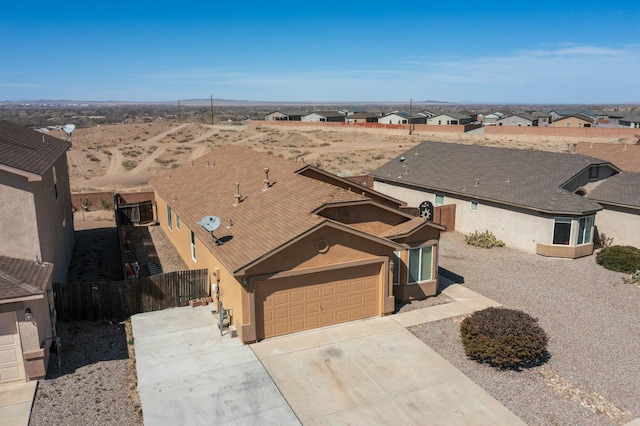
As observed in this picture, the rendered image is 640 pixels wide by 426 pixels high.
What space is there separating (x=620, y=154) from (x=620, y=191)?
7067 millimetres

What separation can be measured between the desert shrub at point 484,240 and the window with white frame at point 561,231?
2.81 metres

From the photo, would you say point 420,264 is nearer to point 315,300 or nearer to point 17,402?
point 315,300

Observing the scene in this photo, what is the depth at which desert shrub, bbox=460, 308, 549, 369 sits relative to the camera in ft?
44.3

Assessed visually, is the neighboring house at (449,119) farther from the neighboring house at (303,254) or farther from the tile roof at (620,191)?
the neighboring house at (303,254)

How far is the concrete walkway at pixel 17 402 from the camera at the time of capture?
11055mm

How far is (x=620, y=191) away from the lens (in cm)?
2605

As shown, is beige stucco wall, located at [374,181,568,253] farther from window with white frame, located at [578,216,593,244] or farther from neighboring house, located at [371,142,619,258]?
window with white frame, located at [578,216,593,244]

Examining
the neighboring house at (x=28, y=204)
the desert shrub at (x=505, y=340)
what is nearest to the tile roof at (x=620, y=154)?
the desert shrub at (x=505, y=340)

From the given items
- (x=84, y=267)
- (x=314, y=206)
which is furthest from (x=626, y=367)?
(x=84, y=267)

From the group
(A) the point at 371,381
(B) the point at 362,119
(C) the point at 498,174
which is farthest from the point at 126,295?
(B) the point at 362,119

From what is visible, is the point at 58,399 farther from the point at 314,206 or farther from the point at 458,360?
the point at 458,360

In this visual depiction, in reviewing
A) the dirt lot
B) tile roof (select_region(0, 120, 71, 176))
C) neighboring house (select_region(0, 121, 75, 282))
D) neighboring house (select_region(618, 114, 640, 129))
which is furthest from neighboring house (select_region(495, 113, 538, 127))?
neighboring house (select_region(0, 121, 75, 282))

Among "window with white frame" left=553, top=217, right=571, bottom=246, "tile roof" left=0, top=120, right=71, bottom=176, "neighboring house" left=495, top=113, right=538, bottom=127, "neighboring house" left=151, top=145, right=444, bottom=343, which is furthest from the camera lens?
"neighboring house" left=495, top=113, right=538, bottom=127

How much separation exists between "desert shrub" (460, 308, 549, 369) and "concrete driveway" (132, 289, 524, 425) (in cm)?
105
